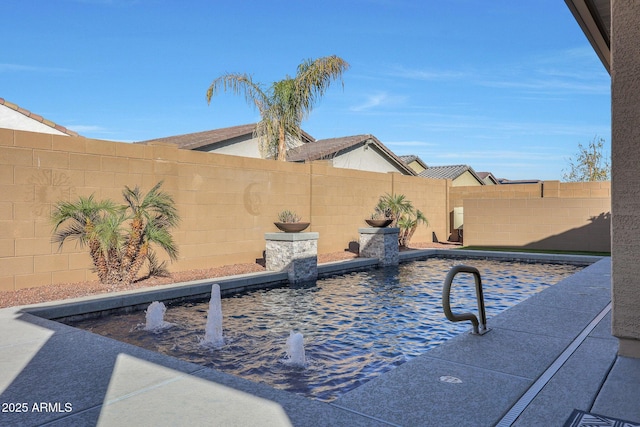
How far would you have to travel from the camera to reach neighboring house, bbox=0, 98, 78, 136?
56.4 feet

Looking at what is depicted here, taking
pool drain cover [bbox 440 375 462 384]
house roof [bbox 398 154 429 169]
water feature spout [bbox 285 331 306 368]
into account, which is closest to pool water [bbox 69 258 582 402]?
water feature spout [bbox 285 331 306 368]

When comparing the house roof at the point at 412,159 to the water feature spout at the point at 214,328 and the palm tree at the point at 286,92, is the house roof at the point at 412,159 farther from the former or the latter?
the water feature spout at the point at 214,328

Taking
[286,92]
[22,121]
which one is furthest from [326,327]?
[22,121]

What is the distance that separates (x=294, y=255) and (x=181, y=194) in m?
3.11

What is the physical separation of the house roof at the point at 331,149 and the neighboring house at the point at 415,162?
943 cm

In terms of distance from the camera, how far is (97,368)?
4246 mm

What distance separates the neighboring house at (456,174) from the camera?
38.5 meters

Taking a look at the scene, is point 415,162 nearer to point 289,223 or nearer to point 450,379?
point 289,223

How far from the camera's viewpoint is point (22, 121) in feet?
57.9

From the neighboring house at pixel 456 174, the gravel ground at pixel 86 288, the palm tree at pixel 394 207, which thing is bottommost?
the gravel ground at pixel 86 288

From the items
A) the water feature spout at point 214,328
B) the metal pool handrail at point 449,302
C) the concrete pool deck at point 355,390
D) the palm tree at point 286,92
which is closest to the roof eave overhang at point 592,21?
the metal pool handrail at point 449,302

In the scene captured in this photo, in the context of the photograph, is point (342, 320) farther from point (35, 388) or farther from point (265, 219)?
point (265, 219)

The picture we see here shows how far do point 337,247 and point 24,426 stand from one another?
12941mm

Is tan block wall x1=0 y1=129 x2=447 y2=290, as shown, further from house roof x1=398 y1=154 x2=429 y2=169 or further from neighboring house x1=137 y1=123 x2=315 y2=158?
house roof x1=398 y1=154 x2=429 y2=169
